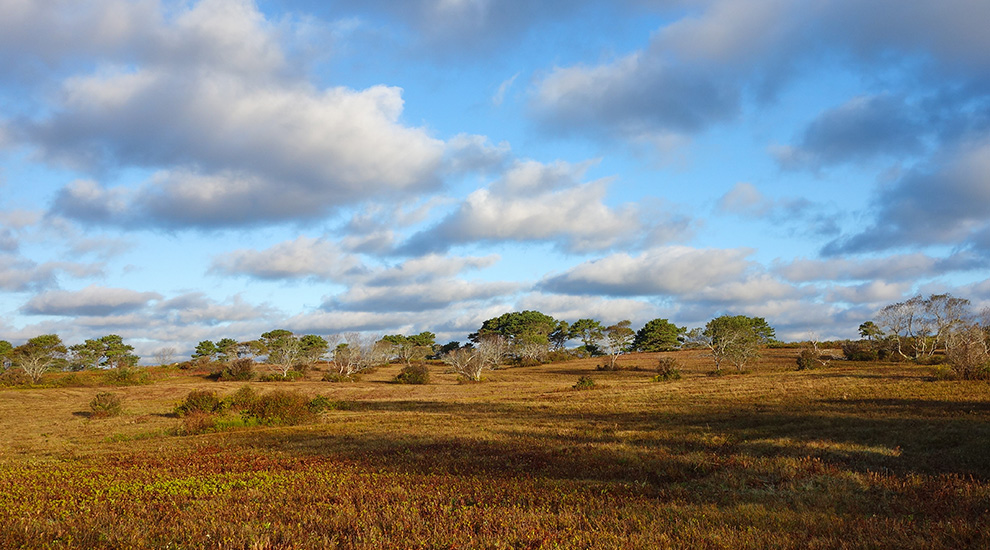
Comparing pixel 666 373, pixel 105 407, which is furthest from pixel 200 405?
pixel 666 373

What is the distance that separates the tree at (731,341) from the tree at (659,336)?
134 ft

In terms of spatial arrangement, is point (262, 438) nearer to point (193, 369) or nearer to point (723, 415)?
point (723, 415)

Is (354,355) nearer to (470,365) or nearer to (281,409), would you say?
(470,365)

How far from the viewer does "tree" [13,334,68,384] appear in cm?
7506

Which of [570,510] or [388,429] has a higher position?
[570,510]

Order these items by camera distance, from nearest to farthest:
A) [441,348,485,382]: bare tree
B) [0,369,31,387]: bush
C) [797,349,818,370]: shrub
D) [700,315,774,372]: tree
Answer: [797,349,818,370]: shrub
[700,315,774,372]: tree
[0,369,31,387]: bush
[441,348,485,382]: bare tree

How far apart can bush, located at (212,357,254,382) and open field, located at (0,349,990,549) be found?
5181 centimetres

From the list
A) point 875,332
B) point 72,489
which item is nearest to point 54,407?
point 72,489

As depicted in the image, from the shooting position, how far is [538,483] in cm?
1036

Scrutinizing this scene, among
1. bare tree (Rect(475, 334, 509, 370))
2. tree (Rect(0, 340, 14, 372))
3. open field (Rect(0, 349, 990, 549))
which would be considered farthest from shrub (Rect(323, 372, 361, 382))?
open field (Rect(0, 349, 990, 549))

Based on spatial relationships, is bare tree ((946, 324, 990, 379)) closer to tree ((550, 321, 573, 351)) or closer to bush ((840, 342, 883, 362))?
bush ((840, 342, 883, 362))

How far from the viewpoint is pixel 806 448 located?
13.6 metres

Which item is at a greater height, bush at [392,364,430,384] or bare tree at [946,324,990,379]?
bare tree at [946,324,990,379]

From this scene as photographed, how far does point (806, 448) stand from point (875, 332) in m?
74.9
